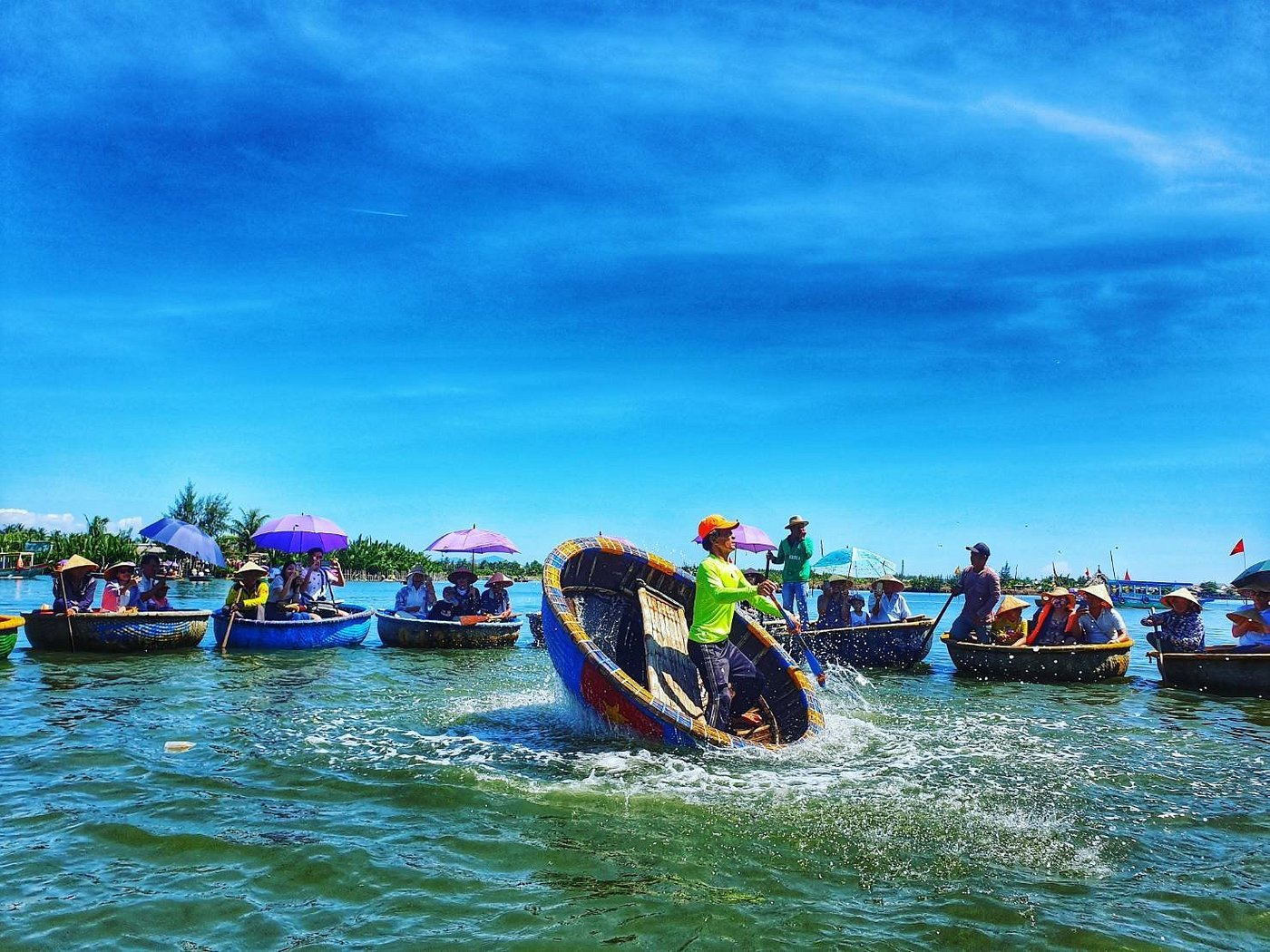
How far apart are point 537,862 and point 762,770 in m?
2.61

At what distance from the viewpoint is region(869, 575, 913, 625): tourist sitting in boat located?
1606 centimetres

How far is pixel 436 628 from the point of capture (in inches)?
706

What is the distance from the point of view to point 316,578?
60.0ft

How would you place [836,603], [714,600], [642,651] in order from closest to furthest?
[714,600] < [642,651] < [836,603]

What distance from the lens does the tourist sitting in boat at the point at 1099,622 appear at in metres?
14.3

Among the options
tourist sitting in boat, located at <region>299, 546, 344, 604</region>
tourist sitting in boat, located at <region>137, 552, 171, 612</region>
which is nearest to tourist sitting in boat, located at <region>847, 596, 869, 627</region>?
tourist sitting in boat, located at <region>299, 546, 344, 604</region>

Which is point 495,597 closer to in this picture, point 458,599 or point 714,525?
point 458,599

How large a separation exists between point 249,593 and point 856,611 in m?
11.9

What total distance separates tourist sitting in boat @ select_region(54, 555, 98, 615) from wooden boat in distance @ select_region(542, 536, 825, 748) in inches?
384

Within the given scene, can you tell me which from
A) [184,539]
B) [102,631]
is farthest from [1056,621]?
[102,631]

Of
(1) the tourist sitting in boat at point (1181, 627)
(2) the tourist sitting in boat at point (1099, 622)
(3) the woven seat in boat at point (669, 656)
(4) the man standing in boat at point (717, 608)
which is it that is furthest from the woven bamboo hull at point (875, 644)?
(4) the man standing in boat at point (717, 608)

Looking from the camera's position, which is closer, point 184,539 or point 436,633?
point 184,539

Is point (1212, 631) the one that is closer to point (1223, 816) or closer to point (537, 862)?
point (1223, 816)

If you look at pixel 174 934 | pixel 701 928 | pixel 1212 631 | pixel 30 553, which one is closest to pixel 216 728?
pixel 174 934
